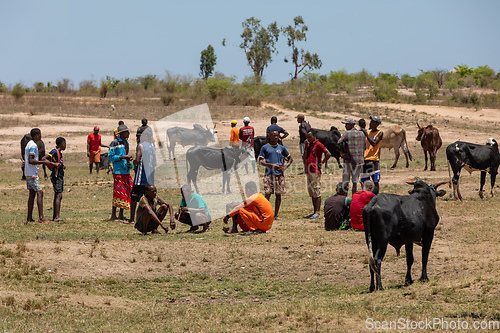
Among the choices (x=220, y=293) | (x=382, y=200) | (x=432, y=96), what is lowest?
(x=220, y=293)

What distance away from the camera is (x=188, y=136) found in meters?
24.5

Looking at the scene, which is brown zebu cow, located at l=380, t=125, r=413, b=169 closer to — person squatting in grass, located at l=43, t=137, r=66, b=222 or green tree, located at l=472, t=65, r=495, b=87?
person squatting in grass, located at l=43, t=137, r=66, b=222

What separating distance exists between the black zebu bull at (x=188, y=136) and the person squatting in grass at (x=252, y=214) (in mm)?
12751

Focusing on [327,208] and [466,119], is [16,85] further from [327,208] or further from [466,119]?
[327,208]

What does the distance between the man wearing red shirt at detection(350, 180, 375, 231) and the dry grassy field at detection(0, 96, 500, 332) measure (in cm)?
27

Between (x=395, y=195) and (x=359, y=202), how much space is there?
3315 millimetres

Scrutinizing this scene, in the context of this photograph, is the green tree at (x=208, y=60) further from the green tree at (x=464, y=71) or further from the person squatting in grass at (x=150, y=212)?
the person squatting in grass at (x=150, y=212)

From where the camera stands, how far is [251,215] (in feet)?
38.3

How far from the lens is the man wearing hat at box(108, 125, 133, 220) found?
12.8m

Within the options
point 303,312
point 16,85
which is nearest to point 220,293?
point 303,312

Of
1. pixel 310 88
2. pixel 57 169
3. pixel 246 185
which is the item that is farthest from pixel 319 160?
pixel 310 88

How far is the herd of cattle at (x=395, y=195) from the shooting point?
24.7 feet

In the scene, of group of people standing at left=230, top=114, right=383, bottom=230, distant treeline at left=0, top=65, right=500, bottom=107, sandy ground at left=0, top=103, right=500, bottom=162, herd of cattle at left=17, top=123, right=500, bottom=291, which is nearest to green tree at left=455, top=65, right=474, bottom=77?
distant treeline at left=0, top=65, right=500, bottom=107

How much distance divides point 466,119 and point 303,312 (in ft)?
111
